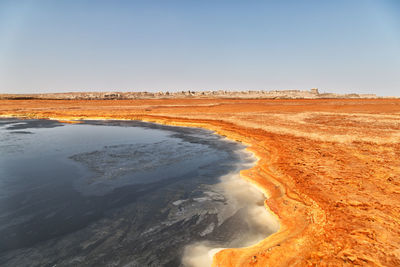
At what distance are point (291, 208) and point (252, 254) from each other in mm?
2503

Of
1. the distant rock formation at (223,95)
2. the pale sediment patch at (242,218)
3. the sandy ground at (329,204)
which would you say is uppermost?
the distant rock formation at (223,95)

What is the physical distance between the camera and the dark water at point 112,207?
529cm

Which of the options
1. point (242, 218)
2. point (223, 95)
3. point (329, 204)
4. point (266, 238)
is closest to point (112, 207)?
point (242, 218)

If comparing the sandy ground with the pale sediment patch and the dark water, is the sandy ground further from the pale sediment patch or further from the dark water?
the dark water

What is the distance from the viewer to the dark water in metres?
5.29

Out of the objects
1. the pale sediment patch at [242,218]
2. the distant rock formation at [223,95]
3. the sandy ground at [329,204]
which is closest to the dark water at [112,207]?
the pale sediment patch at [242,218]

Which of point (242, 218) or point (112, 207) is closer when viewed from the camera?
point (242, 218)

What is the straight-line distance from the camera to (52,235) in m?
5.87

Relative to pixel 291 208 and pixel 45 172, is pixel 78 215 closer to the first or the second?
pixel 45 172

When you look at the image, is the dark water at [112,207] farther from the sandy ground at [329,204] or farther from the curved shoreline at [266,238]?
the sandy ground at [329,204]

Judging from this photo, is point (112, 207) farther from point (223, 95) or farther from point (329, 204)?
point (223, 95)

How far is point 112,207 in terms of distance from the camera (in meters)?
7.39

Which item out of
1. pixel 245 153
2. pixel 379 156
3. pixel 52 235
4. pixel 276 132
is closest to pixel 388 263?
pixel 52 235

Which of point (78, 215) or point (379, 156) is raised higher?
point (379, 156)
